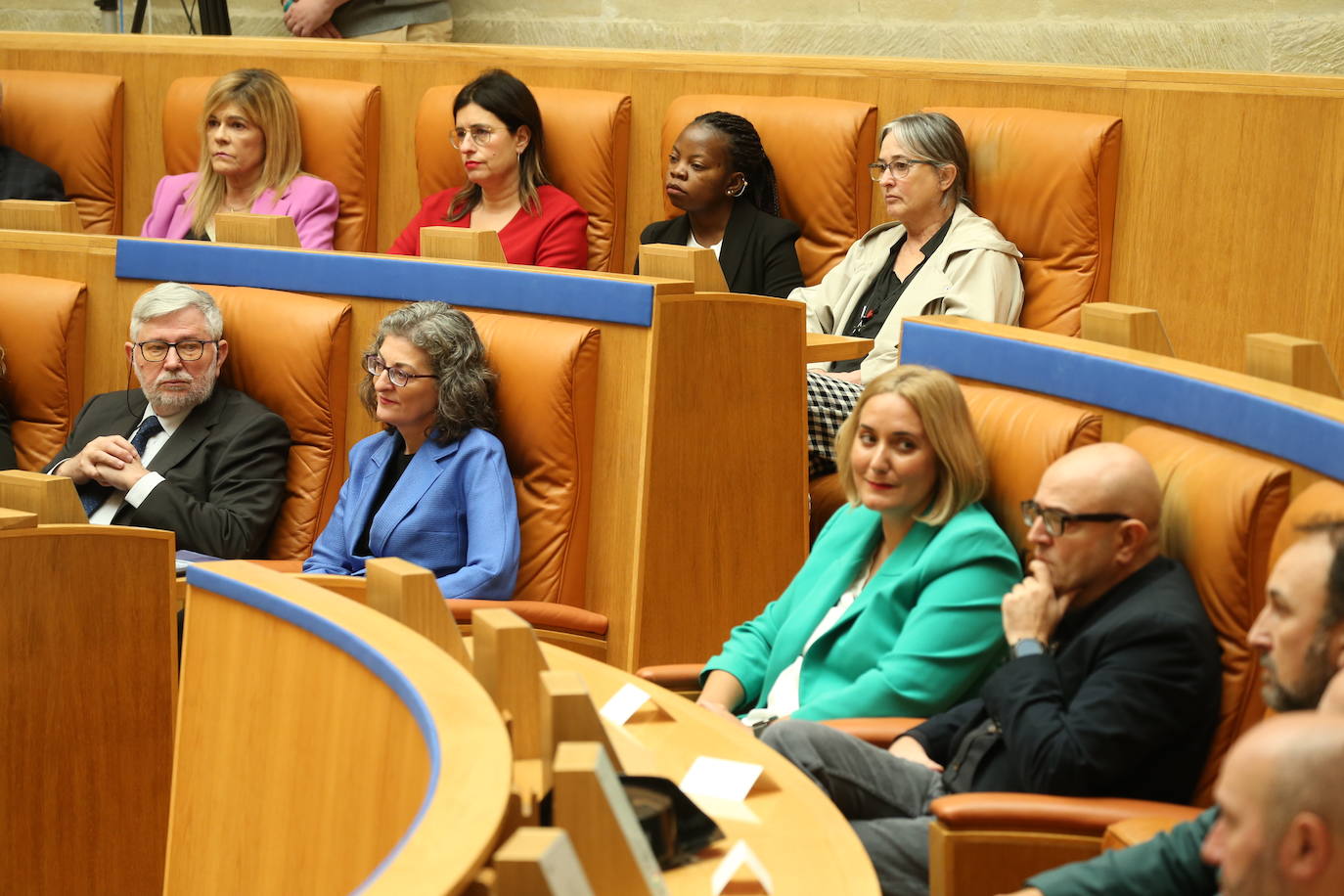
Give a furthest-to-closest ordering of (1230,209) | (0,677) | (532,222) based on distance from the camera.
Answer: (532,222)
(1230,209)
(0,677)

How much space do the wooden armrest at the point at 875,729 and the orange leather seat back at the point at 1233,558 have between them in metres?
0.38

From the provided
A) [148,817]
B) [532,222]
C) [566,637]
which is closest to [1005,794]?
[566,637]

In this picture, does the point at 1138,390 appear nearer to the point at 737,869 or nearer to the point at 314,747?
the point at 737,869

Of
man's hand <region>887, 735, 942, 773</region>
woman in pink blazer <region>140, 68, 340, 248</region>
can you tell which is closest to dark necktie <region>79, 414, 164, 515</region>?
woman in pink blazer <region>140, 68, 340, 248</region>

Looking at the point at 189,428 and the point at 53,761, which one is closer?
the point at 53,761

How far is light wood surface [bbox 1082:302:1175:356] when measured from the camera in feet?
7.93

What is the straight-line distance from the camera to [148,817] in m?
2.64

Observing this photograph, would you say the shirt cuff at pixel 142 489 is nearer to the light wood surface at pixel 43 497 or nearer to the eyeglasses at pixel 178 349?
the eyeglasses at pixel 178 349

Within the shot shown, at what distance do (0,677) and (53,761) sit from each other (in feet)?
0.53

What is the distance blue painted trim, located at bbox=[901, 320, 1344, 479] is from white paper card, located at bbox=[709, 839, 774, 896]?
835mm

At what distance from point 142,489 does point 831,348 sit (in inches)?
52.0

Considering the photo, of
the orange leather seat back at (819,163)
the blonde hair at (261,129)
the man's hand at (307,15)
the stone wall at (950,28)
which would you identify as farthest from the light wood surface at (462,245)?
the man's hand at (307,15)

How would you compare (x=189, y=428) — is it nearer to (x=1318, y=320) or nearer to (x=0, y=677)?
(x=0, y=677)

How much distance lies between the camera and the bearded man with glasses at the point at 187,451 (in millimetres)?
3129
